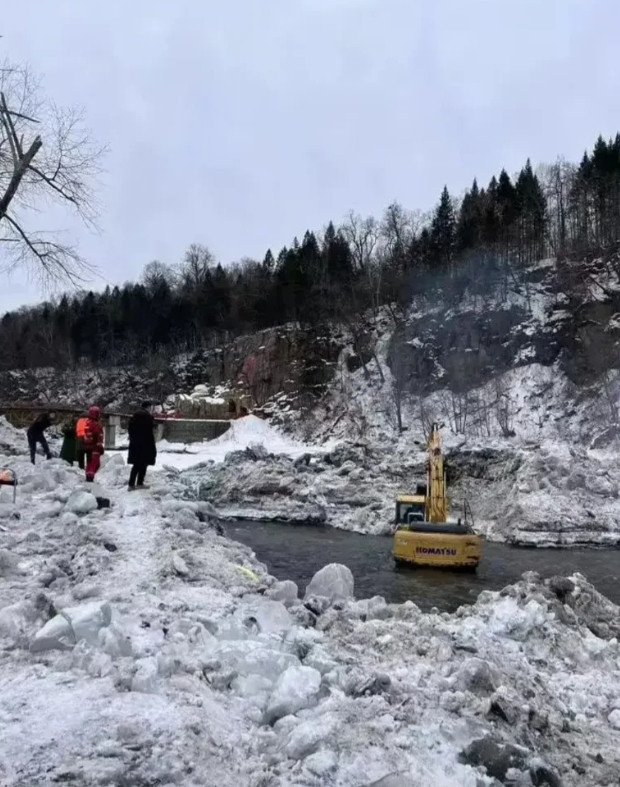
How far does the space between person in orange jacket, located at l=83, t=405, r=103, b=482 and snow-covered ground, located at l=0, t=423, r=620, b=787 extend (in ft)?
13.4

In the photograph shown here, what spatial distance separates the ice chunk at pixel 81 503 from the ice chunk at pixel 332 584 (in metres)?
3.34

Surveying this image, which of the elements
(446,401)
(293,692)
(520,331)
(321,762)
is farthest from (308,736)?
(520,331)

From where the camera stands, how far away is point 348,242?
228 ft

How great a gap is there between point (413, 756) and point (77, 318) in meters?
82.1

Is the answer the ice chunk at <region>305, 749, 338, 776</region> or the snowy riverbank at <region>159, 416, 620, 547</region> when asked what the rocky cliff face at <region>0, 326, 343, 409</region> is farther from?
the ice chunk at <region>305, 749, 338, 776</region>

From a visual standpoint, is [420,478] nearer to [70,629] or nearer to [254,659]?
[254,659]

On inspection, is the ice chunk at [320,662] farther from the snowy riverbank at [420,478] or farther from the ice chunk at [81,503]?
the snowy riverbank at [420,478]

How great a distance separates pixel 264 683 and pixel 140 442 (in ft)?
25.4

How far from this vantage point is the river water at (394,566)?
14.3 metres

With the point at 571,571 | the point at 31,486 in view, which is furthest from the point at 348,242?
the point at 31,486

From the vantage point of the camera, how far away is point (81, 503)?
9.30 metres

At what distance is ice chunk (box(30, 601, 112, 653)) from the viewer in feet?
14.4

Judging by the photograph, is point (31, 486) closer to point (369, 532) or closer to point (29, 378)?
point (369, 532)

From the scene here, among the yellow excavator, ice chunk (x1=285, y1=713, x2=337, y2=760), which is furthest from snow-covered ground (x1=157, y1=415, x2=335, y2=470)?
ice chunk (x1=285, y1=713, x2=337, y2=760)
